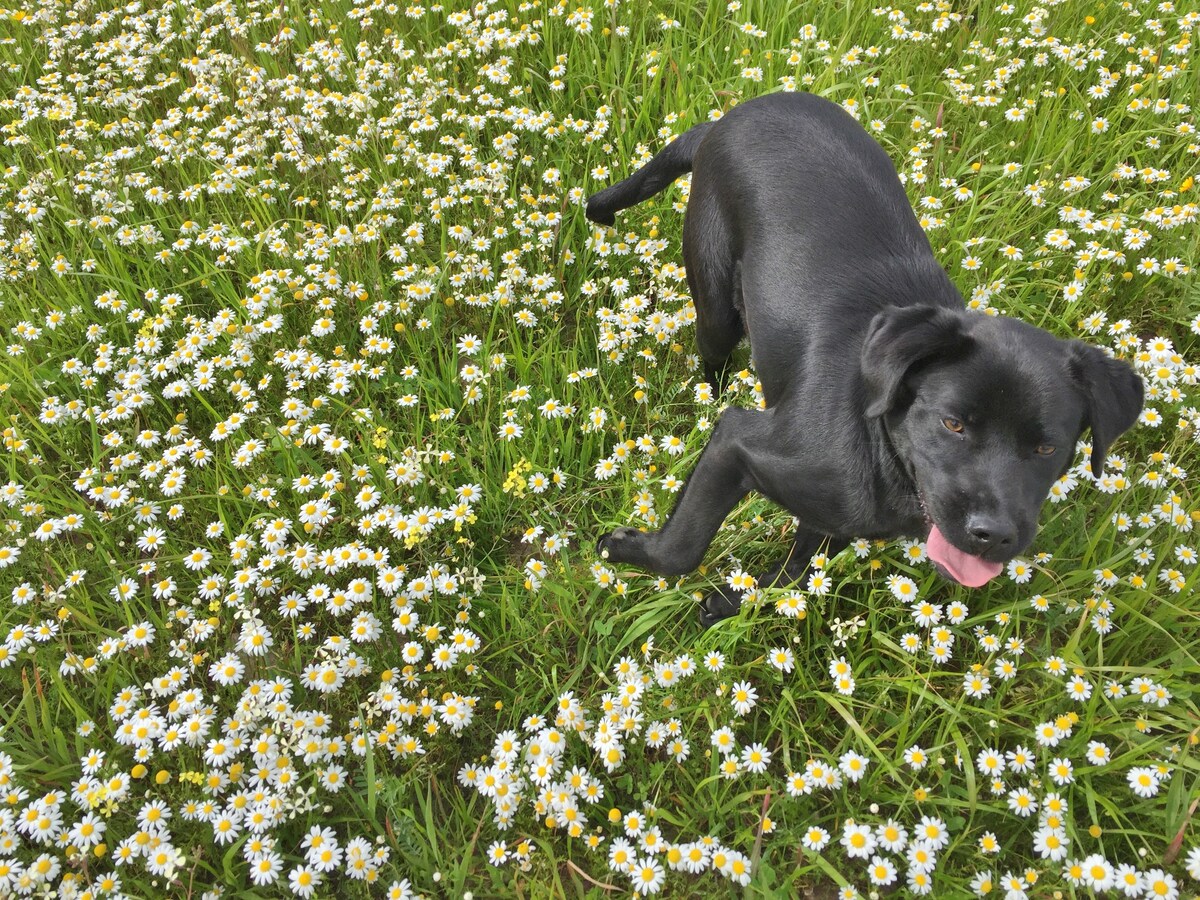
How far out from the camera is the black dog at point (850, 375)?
199 cm

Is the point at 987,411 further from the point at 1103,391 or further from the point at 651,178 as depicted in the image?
the point at 651,178

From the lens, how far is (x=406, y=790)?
2.24 m

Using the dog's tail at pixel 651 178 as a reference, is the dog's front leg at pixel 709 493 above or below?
below

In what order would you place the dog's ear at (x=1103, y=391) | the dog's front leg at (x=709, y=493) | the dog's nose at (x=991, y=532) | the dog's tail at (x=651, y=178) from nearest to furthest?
the dog's nose at (x=991, y=532) < the dog's ear at (x=1103, y=391) < the dog's front leg at (x=709, y=493) < the dog's tail at (x=651, y=178)

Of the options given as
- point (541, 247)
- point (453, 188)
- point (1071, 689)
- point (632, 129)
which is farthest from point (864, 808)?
point (632, 129)

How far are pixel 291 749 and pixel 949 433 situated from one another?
1.98m

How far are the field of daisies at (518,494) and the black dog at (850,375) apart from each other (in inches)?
10.6

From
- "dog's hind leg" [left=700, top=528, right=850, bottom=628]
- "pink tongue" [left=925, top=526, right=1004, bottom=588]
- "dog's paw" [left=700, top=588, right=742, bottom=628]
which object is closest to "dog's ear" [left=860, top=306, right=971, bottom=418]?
"pink tongue" [left=925, top=526, right=1004, bottom=588]

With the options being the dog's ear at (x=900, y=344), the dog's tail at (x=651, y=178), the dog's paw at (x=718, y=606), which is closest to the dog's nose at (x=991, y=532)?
the dog's ear at (x=900, y=344)

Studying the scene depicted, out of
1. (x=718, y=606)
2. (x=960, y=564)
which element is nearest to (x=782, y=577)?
(x=718, y=606)

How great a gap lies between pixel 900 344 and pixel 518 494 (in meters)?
1.32

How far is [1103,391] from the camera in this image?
2021 millimetres

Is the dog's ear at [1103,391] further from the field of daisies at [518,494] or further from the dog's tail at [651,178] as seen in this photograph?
the dog's tail at [651,178]

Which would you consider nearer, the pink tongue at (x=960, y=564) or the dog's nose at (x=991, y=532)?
the dog's nose at (x=991, y=532)
